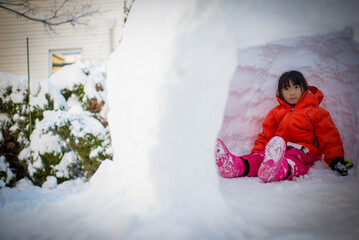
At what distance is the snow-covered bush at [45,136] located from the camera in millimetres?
2625

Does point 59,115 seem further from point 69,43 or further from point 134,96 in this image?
point 69,43

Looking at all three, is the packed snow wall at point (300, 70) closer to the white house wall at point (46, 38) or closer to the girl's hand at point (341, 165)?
the girl's hand at point (341, 165)

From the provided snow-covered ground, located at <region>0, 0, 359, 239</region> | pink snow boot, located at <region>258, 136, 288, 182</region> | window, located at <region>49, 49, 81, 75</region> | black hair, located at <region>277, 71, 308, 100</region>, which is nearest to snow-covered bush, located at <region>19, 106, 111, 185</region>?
snow-covered ground, located at <region>0, 0, 359, 239</region>

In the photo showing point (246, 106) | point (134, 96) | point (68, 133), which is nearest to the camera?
point (134, 96)

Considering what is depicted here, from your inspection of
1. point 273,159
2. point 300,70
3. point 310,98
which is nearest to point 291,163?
point 273,159

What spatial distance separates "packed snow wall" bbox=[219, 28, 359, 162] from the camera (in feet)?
7.09

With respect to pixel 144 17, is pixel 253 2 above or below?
above

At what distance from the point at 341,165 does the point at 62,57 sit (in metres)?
7.26

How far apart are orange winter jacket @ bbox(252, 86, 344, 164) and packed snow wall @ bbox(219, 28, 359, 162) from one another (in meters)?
0.22

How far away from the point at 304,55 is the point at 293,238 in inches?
76.8

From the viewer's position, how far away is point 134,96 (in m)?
1.15

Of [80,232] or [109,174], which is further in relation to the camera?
[109,174]

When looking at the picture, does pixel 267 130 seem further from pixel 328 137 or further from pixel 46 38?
pixel 46 38

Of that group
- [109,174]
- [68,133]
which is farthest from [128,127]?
[68,133]
